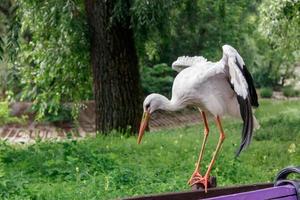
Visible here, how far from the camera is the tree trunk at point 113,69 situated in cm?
906

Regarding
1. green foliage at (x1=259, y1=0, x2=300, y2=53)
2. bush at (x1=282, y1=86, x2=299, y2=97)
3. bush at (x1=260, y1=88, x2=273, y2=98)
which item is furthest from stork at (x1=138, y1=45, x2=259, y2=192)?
bush at (x1=282, y1=86, x2=299, y2=97)

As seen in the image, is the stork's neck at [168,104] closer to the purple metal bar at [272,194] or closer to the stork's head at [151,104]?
the stork's head at [151,104]

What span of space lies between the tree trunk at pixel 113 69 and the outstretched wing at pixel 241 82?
563 centimetres

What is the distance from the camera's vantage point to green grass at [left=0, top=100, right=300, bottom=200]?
5160mm

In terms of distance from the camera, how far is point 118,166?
632 centimetres

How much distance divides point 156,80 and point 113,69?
9.79 m

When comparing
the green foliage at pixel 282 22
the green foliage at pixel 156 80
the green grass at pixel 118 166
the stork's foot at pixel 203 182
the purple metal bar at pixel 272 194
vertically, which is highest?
the green foliage at pixel 282 22

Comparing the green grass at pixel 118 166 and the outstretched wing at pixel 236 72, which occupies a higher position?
the outstretched wing at pixel 236 72

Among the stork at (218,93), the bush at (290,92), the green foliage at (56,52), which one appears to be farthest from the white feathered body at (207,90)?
the bush at (290,92)

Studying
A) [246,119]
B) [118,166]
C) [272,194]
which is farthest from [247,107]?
[118,166]

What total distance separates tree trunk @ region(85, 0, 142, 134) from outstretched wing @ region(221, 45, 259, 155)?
5.63 metres

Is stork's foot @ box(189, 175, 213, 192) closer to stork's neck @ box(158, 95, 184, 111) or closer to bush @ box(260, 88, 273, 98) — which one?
stork's neck @ box(158, 95, 184, 111)

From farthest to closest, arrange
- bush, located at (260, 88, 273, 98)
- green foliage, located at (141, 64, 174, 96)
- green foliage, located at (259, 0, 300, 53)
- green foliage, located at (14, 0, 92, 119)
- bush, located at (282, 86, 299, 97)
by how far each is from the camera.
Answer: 1. bush, located at (282, 86, 299, 97)
2. bush, located at (260, 88, 273, 98)
3. green foliage, located at (141, 64, 174, 96)
4. green foliage, located at (259, 0, 300, 53)
5. green foliage, located at (14, 0, 92, 119)

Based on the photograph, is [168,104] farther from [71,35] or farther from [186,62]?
[71,35]
